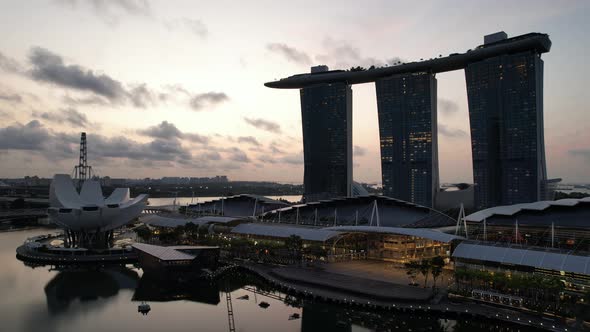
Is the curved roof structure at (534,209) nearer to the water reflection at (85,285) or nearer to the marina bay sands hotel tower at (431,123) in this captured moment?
the water reflection at (85,285)

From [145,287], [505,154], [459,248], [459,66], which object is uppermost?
[459,66]

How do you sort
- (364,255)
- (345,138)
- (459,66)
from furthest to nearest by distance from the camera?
(345,138) < (459,66) < (364,255)

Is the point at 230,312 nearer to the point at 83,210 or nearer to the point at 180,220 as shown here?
the point at 83,210

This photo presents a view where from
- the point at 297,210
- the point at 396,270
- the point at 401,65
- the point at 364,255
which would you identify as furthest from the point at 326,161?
the point at 396,270

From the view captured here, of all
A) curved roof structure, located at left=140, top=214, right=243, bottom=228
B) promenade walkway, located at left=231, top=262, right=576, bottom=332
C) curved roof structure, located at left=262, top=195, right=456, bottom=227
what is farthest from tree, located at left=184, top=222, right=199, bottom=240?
promenade walkway, located at left=231, top=262, right=576, bottom=332

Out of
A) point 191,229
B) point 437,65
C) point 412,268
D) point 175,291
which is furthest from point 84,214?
point 437,65

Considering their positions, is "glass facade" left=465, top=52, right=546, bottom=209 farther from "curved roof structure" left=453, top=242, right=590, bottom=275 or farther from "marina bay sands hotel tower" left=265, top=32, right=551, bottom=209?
"curved roof structure" left=453, top=242, right=590, bottom=275

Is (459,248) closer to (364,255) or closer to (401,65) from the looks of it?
(364,255)
